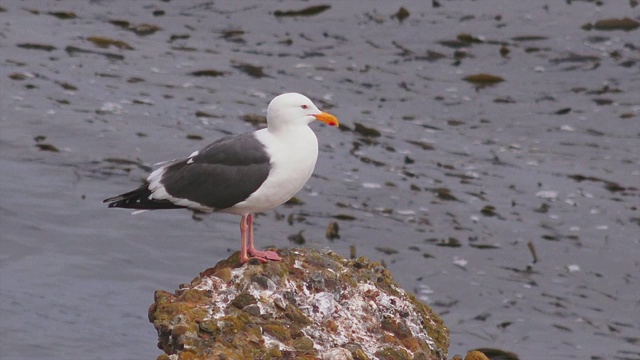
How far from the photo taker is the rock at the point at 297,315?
252 inches

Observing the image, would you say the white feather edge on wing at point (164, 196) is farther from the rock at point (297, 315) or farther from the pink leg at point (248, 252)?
the rock at point (297, 315)

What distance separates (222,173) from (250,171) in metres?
0.30

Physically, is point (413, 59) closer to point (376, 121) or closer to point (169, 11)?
point (376, 121)

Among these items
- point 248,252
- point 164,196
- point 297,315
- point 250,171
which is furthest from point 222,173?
point 297,315

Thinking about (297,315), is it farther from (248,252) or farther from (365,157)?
(365,157)

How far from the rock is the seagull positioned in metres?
0.58

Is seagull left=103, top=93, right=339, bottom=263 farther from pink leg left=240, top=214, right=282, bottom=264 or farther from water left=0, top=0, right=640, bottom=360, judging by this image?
water left=0, top=0, right=640, bottom=360

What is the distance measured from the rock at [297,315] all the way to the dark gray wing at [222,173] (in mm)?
654

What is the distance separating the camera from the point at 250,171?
8008 mm

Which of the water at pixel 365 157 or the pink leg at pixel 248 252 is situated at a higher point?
the pink leg at pixel 248 252

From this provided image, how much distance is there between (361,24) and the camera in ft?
76.2

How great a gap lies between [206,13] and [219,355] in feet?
59.9

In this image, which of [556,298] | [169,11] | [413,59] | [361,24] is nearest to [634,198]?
[556,298]

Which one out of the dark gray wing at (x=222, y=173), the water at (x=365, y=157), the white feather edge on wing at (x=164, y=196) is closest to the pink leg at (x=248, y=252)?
the dark gray wing at (x=222, y=173)
